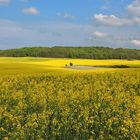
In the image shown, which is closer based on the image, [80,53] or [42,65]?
[42,65]

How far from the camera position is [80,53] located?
593 feet

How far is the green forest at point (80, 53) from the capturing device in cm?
17412

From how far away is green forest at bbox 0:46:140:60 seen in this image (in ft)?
571

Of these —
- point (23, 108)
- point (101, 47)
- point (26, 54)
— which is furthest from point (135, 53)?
point (23, 108)

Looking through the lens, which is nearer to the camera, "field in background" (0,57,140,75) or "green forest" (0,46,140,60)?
"field in background" (0,57,140,75)

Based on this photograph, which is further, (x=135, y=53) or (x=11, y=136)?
(x=135, y=53)

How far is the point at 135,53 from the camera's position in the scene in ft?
610

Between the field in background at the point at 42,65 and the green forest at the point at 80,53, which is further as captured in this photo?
the green forest at the point at 80,53

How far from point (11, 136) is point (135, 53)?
17610 centimetres

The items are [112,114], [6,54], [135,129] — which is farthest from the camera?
[6,54]

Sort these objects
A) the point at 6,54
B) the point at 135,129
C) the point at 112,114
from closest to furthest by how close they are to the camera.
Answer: the point at 135,129 → the point at 112,114 → the point at 6,54

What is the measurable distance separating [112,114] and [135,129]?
3.71 meters

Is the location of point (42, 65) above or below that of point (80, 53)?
above

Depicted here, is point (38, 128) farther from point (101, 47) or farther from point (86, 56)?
point (101, 47)
